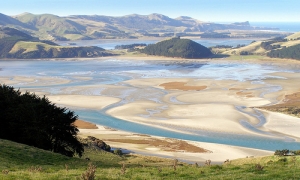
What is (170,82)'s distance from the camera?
10406cm

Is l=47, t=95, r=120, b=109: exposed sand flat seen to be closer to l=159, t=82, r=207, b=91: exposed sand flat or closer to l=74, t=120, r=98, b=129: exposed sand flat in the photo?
l=74, t=120, r=98, b=129: exposed sand flat

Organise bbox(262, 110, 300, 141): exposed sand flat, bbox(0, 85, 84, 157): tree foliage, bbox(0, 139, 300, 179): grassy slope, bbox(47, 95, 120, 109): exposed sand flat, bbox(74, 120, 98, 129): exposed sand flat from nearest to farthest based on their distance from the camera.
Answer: bbox(0, 139, 300, 179): grassy slope < bbox(0, 85, 84, 157): tree foliage < bbox(262, 110, 300, 141): exposed sand flat < bbox(74, 120, 98, 129): exposed sand flat < bbox(47, 95, 120, 109): exposed sand flat

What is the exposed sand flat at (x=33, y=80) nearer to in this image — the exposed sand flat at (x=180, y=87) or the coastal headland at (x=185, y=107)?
the coastal headland at (x=185, y=107)

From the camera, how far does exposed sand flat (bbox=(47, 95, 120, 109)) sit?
74.4 metres

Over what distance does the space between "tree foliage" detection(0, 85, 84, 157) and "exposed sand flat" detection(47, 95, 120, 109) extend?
39.9 meters

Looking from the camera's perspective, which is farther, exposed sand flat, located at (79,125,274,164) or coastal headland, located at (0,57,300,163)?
coastal headland, located at (0,57,300,163)

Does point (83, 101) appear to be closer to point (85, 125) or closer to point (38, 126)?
point (85, 125)

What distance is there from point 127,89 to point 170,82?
53.4 feet

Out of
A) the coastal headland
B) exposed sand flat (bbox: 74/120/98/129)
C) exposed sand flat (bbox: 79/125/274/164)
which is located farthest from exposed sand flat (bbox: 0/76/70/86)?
exposed sand flat (bbox: 79/125/274/164)

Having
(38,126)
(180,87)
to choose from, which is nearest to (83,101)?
(180,87)

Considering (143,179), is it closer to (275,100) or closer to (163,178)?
(163,178)

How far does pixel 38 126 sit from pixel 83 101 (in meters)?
47.9

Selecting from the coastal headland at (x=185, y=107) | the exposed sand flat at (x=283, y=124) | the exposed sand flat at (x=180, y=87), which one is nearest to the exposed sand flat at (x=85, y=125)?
the coastal headland at (x=185, y=107)

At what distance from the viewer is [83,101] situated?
78.2m
